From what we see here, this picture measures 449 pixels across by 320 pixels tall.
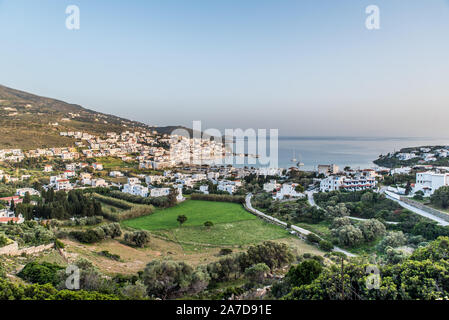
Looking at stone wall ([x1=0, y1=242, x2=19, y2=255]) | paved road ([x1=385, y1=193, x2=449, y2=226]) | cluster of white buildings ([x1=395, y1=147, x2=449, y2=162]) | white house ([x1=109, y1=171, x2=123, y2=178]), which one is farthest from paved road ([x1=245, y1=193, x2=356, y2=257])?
cluster of white buildings ([x1=395, y1=147, x2=449, y2=162])

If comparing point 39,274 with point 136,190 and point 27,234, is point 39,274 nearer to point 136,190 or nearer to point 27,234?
point 27,234

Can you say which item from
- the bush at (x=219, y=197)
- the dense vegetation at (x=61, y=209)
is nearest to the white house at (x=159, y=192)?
the bush at (x=219, y=197)

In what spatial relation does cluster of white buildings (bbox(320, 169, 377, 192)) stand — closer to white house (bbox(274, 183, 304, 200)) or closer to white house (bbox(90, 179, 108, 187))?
white house (bbox(274, 183, 304, 200))

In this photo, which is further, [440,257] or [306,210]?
[306,210]

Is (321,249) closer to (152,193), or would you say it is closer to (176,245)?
(176,245)

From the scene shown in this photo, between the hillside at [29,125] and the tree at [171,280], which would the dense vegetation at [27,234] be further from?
the hillside at [29,125]
